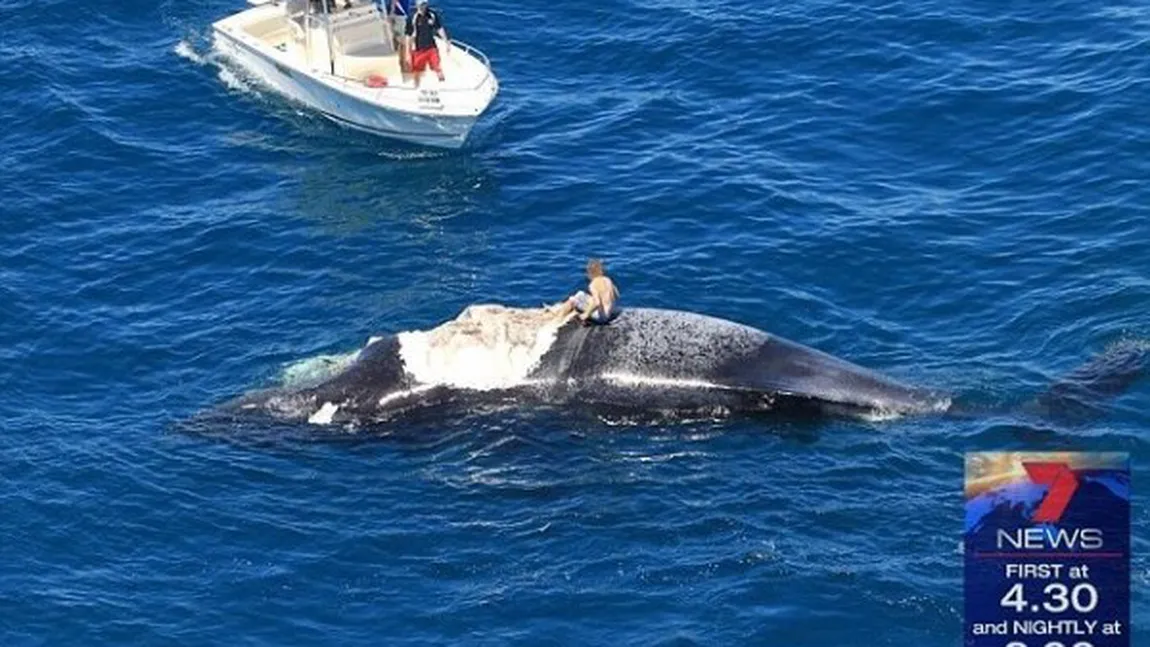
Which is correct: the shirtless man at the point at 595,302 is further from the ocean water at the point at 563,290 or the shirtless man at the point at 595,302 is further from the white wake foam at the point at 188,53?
the white wake foam at the point at 188,53

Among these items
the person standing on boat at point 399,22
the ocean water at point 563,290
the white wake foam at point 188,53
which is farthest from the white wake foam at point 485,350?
the white wake foam at point 188,53

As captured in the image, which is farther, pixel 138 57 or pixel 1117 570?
pixel 138 57

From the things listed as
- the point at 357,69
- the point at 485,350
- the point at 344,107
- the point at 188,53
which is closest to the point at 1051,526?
the point at 485,350

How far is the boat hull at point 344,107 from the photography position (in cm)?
5312

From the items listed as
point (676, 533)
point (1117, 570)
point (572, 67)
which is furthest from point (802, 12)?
point (1117, 570)

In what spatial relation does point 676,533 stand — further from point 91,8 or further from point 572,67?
point 91,8

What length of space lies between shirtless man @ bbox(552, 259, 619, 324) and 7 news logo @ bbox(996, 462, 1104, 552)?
43.4 ft

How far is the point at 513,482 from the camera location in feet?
126

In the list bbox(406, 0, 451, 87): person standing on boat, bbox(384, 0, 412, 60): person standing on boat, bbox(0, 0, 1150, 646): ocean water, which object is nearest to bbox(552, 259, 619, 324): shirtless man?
bbox(0, 0, 1150, 646): ocean water

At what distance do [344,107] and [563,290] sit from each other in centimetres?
1113

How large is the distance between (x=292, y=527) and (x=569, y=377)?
553 cm

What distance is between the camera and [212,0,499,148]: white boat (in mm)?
53094

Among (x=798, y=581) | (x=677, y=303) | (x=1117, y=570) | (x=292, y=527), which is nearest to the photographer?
(x=1117, y=570)

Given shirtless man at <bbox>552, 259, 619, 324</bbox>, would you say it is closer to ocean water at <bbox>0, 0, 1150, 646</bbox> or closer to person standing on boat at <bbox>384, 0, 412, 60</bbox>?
ocean water at <bbox>0, 0, 1150, 646</bbox>
